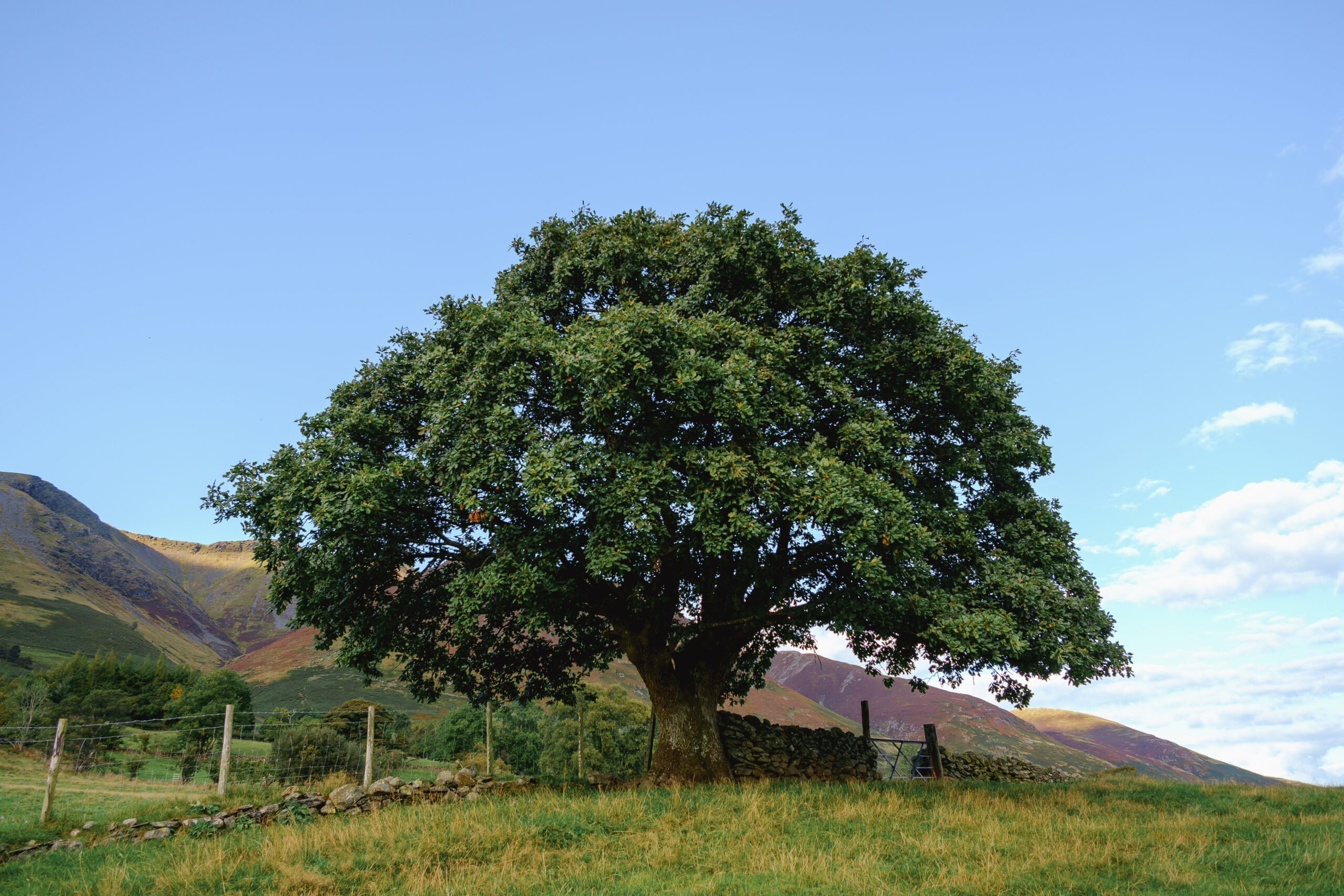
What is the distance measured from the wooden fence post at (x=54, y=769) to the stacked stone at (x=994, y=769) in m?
25.4

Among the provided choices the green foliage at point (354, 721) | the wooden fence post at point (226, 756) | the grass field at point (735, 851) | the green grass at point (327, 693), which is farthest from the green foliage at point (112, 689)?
the grass field at point (735, 851)

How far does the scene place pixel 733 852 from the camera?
11.5 metres

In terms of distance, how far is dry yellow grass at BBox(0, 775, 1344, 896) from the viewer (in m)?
10.2

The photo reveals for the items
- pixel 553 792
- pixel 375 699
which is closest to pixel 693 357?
pixel 553 792

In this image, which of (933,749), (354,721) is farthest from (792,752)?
(354,721)

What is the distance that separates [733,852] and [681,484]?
22.8ft

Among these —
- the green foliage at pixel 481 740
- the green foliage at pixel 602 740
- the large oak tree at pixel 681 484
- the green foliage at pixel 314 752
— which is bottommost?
the green foliage at pixel 481 740

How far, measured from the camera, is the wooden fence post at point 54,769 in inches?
632

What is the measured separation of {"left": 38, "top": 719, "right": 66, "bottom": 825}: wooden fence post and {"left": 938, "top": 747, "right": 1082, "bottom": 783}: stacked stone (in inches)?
1001

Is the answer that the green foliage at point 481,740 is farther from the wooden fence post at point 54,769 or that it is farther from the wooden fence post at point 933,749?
the wooden fence post at point 54,769

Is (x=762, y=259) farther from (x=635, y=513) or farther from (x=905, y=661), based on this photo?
(x=905, y=661)

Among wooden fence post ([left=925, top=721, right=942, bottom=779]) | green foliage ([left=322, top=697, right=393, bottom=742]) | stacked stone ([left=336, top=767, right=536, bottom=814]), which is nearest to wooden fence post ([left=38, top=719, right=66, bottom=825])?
stacked stone ([left=336, top=767, right=536, bottom=814])

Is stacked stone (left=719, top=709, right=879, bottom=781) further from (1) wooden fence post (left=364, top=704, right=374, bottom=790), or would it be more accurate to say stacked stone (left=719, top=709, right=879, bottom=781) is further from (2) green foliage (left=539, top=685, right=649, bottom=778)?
(2) green foliage (left=539, top=685, right=649, bottom=778)

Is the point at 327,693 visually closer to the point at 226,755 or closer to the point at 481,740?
the point at 481,740
